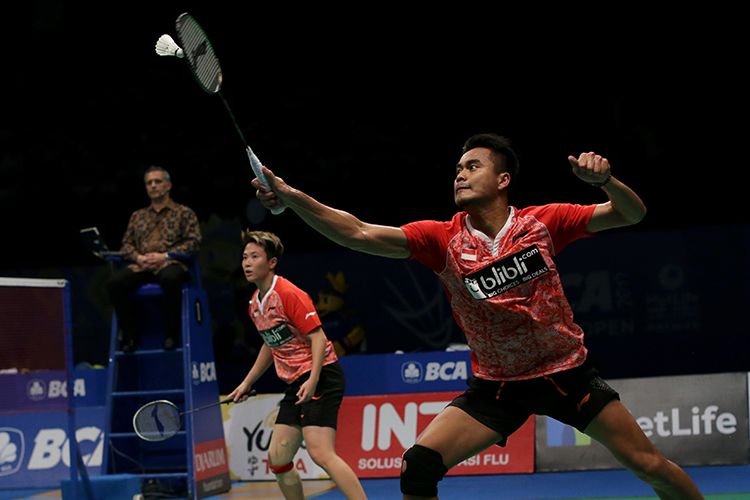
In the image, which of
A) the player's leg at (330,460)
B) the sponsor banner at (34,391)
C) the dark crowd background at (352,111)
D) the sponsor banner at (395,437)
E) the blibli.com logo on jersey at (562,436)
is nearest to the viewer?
the player's leg at (330,460)

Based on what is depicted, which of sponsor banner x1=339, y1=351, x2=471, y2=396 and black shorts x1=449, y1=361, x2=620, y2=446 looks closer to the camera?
black shorts x1=449, y1=361, x2=620, y2=446

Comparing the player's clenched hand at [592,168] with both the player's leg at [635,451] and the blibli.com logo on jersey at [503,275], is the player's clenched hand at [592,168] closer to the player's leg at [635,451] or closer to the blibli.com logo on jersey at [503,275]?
the blibli.com logo on jersey at [503,275]

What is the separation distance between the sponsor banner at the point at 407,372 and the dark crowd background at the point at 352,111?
2.23 m

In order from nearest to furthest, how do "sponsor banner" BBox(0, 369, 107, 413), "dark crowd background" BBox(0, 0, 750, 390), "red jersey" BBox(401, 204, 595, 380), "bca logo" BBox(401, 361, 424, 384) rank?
"red jersey" BBox(401, 204, 595, 380) → "sponsor banner" BBox(0, 369, 107, 413) → "bca logo" BBox(401, 361, 424, 384) → "dark crowd background" BBox(0, 0, 750, 390)

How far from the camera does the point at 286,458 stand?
602 centimetres

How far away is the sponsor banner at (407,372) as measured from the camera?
9492 millimetres

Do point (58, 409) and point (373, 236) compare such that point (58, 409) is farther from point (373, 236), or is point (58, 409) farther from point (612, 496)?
point (373, 236)

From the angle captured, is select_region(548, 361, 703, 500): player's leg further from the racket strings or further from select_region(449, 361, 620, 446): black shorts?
the racket strings

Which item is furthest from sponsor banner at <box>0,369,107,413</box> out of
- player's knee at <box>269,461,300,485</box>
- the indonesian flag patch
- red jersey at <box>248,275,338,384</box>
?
the indonesian flag patch

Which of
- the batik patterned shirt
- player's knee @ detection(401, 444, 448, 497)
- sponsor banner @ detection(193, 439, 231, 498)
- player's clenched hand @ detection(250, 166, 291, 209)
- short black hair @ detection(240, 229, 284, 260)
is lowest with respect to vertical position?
sponsor banner @ detection(193, 439, 231, 498)

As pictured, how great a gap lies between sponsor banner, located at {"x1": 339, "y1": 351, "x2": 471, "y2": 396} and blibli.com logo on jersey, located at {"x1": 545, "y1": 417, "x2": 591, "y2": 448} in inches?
34.2

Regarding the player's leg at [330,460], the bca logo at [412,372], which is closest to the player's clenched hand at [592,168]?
the player's leg at [330,460]

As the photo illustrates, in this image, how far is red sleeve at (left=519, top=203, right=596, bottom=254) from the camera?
164 inches

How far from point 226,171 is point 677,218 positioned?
18.3ft
